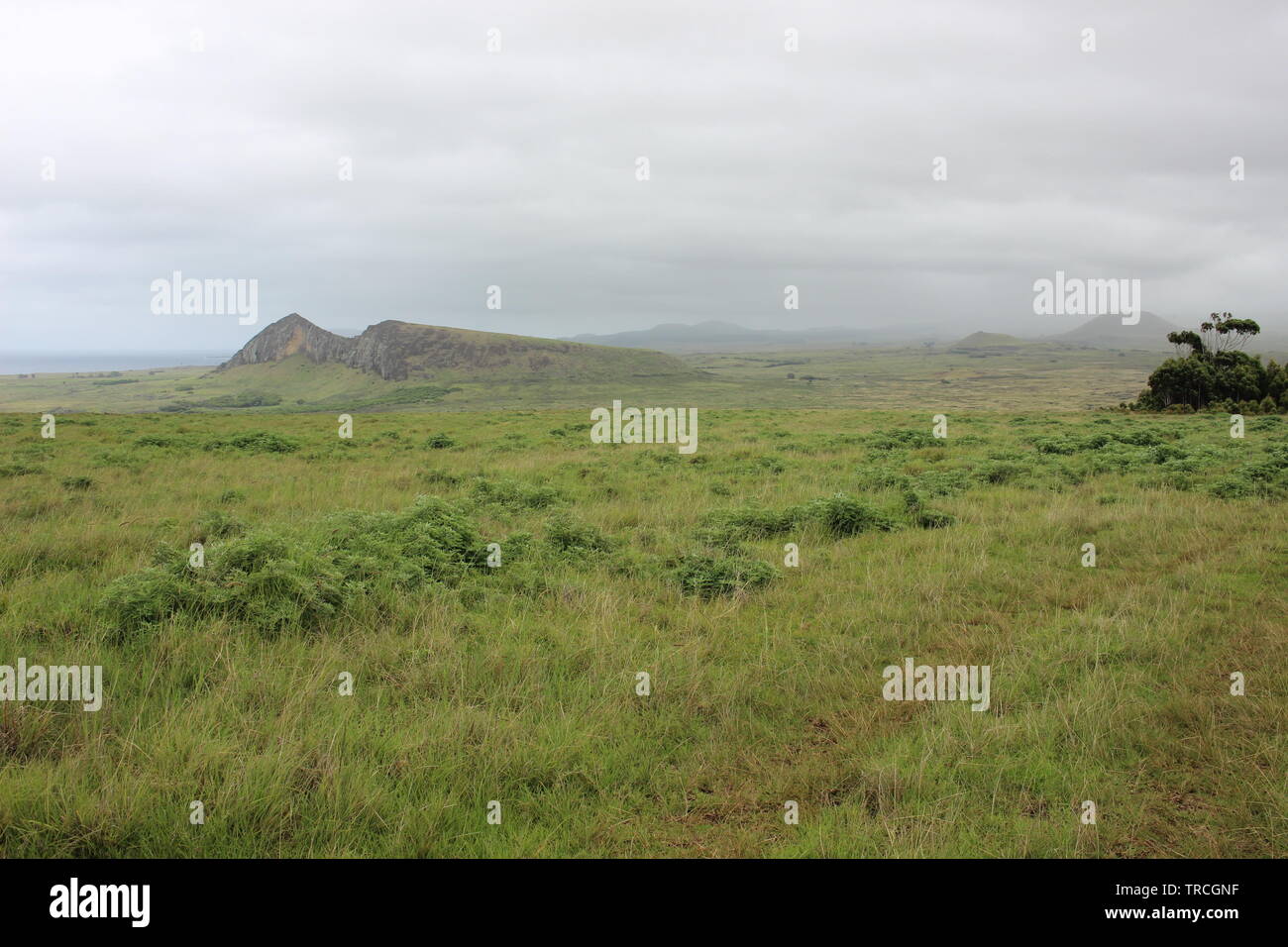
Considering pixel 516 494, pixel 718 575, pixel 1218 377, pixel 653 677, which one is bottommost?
pixel 653 677

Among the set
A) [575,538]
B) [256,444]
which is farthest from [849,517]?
[256,444]

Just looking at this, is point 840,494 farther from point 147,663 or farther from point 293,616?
point 147,663

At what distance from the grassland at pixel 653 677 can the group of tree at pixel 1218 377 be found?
3242 centimetres

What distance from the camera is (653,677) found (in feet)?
18.9

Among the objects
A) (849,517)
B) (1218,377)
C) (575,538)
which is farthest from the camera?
(1218,377)

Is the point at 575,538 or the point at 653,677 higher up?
the point at 575,538

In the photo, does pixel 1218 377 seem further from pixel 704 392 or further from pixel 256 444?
pixel 704 392

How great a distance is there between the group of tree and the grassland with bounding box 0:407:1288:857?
106ft

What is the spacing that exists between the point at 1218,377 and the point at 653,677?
4585 cm

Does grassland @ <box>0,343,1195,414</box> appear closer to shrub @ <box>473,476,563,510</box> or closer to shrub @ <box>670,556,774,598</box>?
shrub @ <box>473,476,563,510</box>

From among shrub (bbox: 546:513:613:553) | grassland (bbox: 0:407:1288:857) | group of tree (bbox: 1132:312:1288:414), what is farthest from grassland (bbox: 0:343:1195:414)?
grassland (bbox: 0:407:1288:857)

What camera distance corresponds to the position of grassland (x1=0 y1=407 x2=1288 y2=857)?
3.90 m
